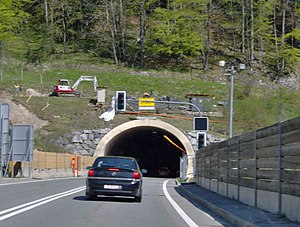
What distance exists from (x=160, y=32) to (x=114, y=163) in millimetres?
51907

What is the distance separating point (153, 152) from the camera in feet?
245

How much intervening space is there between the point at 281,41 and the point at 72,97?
28.1 metres

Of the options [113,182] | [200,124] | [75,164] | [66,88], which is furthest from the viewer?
[66,88]

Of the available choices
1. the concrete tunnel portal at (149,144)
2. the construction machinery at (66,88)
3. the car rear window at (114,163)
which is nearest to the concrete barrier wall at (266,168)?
the car rear window at (114,163)

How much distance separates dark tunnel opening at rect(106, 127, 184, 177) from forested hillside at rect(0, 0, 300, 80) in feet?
34.6

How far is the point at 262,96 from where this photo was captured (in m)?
67.8

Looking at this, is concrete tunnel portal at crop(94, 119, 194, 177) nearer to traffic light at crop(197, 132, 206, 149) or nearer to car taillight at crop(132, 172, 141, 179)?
traffic light at crop(197, 132, 206, 149)

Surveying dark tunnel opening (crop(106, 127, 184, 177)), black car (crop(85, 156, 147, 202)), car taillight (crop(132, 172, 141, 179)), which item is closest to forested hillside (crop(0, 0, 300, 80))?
dark tunnel opening (crop(106, 127, 184, 177))

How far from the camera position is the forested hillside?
72438mm

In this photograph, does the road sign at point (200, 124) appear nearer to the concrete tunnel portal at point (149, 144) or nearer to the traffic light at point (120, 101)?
the traffic light at point (120, 101)

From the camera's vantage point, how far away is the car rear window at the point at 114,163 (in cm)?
2042

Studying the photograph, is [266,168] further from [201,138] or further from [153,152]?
[153,152]

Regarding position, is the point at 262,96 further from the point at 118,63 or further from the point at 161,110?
the point at 118,63

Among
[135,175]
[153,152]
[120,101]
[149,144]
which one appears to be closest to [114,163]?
[135,175]
